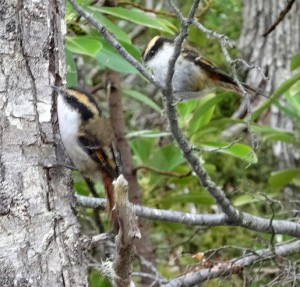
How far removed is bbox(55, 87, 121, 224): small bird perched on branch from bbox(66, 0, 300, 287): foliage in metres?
0.18

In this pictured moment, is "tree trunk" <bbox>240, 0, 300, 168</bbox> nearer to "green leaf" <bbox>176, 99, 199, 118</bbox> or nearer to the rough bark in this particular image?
"green leaf" <bbox>176, 99, 199, 118</bbox>

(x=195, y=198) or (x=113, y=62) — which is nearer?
(x=113, y=62)

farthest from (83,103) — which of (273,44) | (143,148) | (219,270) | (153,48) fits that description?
(273,44)

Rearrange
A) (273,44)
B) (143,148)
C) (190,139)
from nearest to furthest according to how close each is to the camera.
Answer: (190,139) < (143,148) < (273,44)

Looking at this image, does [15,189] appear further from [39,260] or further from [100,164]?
[100,164]

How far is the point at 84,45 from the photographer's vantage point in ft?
10.8

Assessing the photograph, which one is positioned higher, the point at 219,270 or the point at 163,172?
the point at 163,172

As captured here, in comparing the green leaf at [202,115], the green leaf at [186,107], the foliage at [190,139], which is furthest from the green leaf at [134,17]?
the green leaf at [186,107]

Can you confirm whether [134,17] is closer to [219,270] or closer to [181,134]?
[181,134]

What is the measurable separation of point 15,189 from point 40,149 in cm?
14

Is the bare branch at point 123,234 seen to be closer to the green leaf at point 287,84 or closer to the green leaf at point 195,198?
Answer: the green leaf at point 287,84

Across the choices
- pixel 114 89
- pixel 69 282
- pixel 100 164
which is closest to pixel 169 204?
pixel 114 89

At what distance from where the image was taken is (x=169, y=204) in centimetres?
444

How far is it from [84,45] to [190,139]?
105 centimetres
